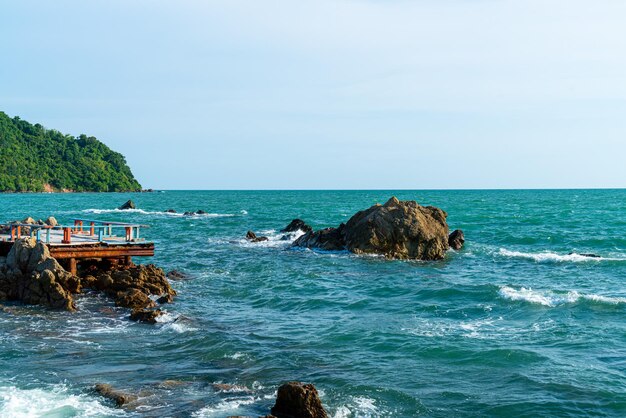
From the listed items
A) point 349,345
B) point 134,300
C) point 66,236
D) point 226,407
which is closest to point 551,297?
point 349,345

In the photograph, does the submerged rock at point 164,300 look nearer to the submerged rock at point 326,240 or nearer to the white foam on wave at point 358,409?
the white foam on wave at point 358,409

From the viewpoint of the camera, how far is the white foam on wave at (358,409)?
1381 centimetres

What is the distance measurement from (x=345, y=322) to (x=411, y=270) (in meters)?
11.9

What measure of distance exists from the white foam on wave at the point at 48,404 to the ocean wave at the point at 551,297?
16672 millimetres

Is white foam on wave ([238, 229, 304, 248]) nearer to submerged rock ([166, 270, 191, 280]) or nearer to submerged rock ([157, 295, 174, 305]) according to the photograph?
submerged rock ([166, 270, 191, 280])

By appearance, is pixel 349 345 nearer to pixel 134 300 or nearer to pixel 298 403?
pixel 298 403

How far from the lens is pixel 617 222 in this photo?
6494 cm

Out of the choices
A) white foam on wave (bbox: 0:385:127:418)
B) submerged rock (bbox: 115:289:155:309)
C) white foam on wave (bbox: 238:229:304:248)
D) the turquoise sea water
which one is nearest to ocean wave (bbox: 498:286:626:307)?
the turquoise sea water

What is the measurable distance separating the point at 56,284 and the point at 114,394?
10.5 metres

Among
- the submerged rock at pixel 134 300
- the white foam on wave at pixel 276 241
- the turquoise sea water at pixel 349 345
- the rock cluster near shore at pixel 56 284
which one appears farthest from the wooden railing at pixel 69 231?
the white foam on wave at pixel 276 241

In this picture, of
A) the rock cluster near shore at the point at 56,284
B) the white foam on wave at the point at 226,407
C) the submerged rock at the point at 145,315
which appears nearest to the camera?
the white foam on wave at the point at 226,407

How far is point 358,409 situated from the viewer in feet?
46.4

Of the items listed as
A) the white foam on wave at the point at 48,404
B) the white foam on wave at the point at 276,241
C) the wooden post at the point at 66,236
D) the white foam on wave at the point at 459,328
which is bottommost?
the white foam on wave at the point at 48,404

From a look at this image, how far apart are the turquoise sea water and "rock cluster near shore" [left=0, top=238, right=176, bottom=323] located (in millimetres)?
595
